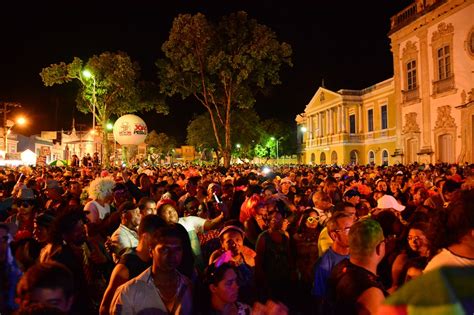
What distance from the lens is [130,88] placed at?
2553 cm

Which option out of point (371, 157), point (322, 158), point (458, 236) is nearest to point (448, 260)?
point (458, 236)

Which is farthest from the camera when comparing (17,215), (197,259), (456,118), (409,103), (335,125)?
(335,125)

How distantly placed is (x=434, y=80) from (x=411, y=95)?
3069 mm

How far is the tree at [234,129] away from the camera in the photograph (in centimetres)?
4594

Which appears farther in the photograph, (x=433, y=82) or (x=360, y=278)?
(x=433, y=82)

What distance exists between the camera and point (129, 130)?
1914 centimetres

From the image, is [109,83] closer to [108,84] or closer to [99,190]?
[108,84]

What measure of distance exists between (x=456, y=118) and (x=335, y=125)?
2881cm

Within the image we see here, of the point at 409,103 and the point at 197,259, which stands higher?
the point at 409,103

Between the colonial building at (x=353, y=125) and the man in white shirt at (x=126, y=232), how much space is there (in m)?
42.0

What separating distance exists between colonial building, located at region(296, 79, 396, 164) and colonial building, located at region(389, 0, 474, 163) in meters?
11.1

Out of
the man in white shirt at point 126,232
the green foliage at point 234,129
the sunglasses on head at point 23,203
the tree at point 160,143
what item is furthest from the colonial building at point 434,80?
the tree at point 160,143

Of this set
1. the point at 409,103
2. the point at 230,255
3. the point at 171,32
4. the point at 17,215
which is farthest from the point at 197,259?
the point at 409,103

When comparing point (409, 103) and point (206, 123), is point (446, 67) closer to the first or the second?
point (409, 103)
